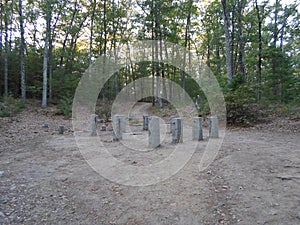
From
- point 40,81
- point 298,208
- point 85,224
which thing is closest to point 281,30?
point 298,208

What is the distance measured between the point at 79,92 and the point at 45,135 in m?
8.90

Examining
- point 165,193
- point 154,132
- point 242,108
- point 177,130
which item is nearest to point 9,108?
point 154,132

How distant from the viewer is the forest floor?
2.37m

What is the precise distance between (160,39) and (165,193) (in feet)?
49.6

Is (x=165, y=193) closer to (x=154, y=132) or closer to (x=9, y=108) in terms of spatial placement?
(x=154, y=132)

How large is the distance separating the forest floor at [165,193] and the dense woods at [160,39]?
501 centimetres

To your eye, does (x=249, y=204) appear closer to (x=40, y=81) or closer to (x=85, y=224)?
(x=85, y=224)

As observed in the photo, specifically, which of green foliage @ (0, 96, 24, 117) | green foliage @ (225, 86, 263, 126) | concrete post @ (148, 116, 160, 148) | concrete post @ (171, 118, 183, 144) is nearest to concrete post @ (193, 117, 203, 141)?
concrete post @ (171, 118, 183, 144)

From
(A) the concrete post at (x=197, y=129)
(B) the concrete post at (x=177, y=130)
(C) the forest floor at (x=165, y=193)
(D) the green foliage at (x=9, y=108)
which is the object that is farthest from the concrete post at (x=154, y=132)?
(D) the green foliage at (x=9, y=108)

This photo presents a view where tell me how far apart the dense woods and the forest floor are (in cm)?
501

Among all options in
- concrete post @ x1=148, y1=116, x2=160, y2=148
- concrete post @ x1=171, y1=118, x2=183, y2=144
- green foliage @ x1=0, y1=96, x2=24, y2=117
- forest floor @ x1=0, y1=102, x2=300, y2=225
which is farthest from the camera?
green foliage @ x1=0, y1=96, x2=24, y2=117

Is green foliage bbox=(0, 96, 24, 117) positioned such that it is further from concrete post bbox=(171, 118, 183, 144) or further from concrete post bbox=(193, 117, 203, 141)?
concrete post bbox=(193, 117, 203, 141)

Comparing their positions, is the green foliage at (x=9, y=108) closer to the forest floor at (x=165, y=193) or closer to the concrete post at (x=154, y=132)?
the forest floor at (x=165, y=193)

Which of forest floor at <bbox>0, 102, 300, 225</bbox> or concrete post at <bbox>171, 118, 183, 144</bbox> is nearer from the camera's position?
forest floor at <bbox>0, 102, 300, 225</bbox>
